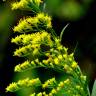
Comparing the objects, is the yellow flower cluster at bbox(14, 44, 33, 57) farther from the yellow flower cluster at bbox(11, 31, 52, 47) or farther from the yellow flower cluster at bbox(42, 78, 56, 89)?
the yellow flower cluster at bbox(42, 78, 56, 89)

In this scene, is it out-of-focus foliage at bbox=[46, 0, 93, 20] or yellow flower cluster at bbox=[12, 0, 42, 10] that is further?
out-of-focus foliage at bbox=[46, 0, 93, 20]

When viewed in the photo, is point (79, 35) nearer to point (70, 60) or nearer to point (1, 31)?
point (1, 31)

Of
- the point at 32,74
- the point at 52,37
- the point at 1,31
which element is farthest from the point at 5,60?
the point at 52,37

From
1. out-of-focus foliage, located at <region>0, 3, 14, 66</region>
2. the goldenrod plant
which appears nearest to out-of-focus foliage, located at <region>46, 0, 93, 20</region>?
out-of-focus foliage, located at <region>0, 3, 14, 66</region>

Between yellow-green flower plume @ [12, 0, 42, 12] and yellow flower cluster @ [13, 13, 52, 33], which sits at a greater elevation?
yellow-green flower plume @ [12, 0, 42, 12]

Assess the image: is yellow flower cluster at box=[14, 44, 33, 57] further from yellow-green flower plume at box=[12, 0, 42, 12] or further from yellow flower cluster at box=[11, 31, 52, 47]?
yellow-green flower plume at box=[12, 0, 42, 12]

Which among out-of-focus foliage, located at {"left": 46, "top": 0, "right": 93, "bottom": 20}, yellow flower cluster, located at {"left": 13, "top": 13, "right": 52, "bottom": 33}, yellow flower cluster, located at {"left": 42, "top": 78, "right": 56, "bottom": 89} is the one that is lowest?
yellow flower cluster, located at {"left": 42, "top": 78, "right": 56, "bottom": 89}

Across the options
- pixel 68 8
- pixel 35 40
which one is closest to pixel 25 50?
pixel 35 40

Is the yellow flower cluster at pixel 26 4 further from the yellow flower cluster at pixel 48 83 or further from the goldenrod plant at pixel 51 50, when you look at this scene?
the yellow flower cluster at pixel 48 83

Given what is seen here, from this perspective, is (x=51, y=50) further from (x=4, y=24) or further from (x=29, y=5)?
(x=4, y=24)
